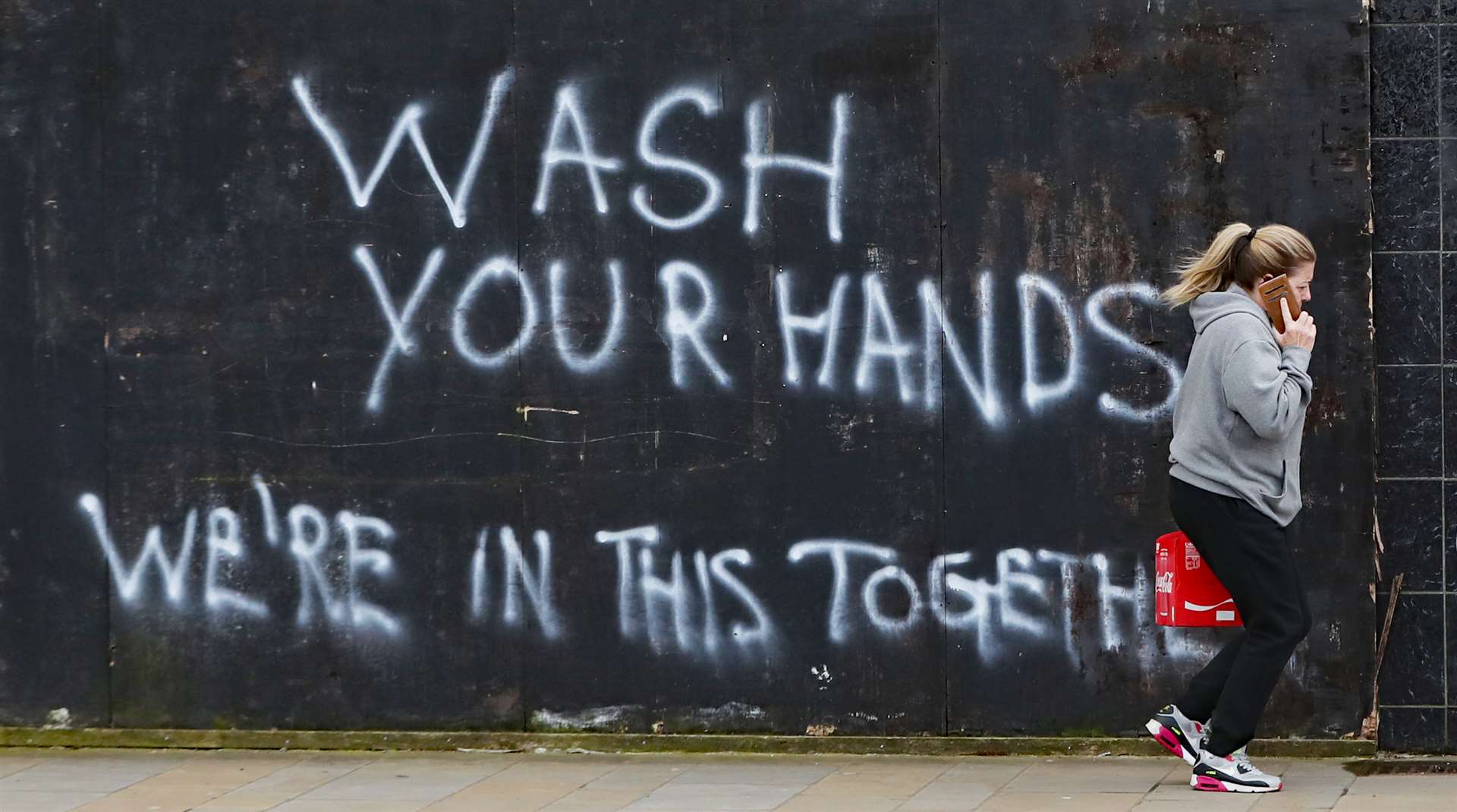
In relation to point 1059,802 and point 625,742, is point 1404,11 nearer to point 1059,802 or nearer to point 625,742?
point 1059,802

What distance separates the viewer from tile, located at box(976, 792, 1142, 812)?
548cm

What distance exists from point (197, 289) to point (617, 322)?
150cm

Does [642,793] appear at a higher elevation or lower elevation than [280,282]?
lower

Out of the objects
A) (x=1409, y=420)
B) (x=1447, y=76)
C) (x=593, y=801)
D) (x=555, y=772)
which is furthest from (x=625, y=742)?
(x=1447, y=76)

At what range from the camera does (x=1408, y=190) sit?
6.14 meters

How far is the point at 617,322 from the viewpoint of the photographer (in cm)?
642

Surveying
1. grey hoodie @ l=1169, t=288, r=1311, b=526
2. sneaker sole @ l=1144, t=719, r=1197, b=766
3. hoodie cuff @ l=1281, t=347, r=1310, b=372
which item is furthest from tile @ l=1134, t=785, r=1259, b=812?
hoodie cuff @ l=1281, t=347, r=1310, b=372

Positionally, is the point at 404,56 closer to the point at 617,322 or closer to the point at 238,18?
the point at 238,18

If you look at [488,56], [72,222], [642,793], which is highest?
[488,56]

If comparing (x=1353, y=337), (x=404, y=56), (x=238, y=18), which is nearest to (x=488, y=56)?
(x=404, y=56)

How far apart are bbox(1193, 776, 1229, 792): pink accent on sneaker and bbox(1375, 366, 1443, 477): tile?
4.20ft

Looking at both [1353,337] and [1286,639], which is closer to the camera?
[1286,639]

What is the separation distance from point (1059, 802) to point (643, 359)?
6.66ft

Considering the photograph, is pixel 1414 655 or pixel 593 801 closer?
pixel 593 801
